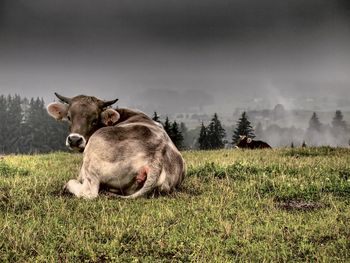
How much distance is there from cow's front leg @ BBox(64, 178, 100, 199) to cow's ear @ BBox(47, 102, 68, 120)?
155 inches

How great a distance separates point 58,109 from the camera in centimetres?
1441

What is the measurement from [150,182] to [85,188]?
1.43 meters

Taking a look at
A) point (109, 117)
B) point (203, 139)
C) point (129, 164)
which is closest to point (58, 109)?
point (109, 117)

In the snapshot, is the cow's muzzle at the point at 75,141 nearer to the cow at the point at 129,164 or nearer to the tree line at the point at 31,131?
the cow at the point at 129,164

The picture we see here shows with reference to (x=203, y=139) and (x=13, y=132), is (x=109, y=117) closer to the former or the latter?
(x=203, y=139)

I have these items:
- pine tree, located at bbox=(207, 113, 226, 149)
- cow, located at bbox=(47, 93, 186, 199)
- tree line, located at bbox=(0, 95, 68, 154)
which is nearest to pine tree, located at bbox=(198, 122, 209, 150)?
pine tree, located at bbox=(207, 113, 226, 149)

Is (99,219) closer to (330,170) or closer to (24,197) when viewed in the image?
(24,197)

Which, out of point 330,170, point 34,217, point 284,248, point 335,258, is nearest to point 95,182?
point 34,217

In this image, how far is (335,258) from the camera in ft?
21.1

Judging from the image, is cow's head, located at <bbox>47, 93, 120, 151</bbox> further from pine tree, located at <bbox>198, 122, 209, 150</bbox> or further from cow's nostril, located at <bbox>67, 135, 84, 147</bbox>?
pine tree, located at <bbox>198, 122, 209, 150</bbox>

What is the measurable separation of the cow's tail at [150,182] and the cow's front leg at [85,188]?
0.61 metres

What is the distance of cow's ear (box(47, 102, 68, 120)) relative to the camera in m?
14.4

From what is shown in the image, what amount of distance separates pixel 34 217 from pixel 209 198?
351cm

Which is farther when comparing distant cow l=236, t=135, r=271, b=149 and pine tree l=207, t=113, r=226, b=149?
pine tree l=207, t=113, r=226, b=149
